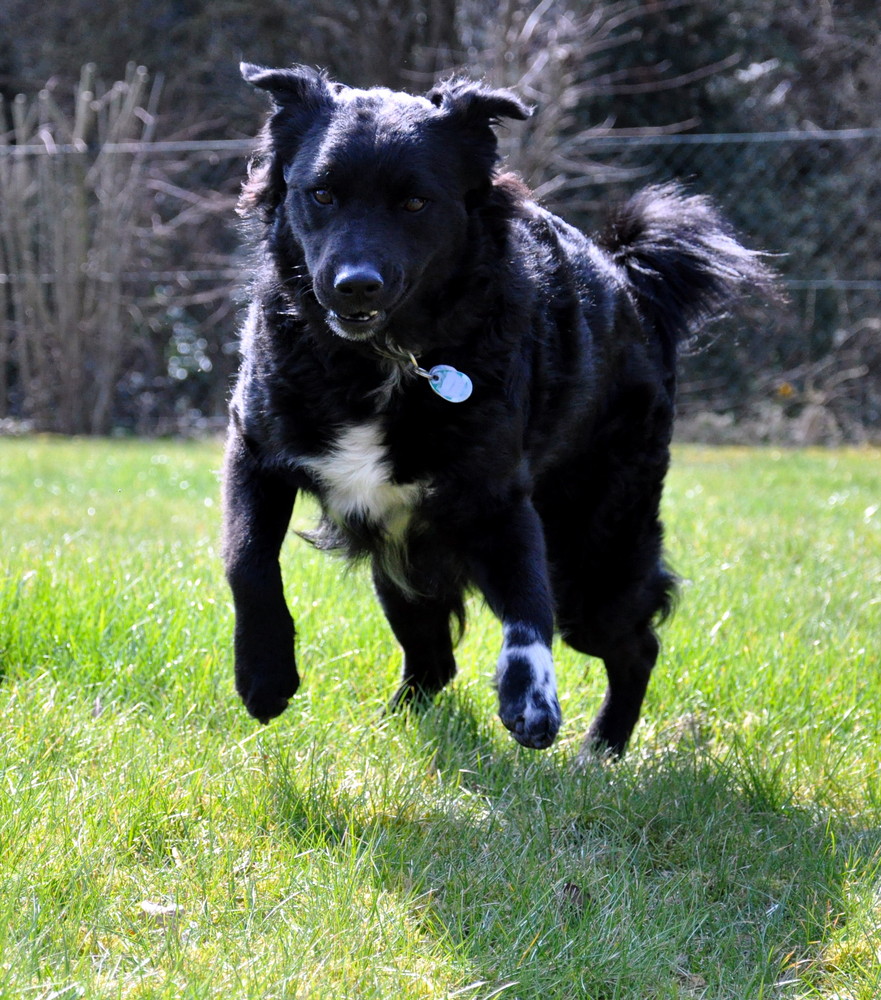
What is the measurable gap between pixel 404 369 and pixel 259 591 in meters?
0.66

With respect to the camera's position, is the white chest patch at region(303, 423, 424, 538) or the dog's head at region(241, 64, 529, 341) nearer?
the dog's head at region(241, 64, 529, 341)

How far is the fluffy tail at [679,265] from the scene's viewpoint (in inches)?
157

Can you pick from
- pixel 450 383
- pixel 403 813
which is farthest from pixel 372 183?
pixel 403 813

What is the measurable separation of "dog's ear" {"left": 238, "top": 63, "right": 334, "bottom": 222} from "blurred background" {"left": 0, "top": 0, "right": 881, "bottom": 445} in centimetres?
703

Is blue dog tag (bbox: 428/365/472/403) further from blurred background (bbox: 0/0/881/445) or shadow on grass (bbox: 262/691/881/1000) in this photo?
blurred background (bbox: 0/0/881/445)

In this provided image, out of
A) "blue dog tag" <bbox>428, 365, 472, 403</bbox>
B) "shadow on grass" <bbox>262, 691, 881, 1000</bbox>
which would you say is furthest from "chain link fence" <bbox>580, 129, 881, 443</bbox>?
"shadow on grass" <bbox>262, 691, 881, 1000</bbox>

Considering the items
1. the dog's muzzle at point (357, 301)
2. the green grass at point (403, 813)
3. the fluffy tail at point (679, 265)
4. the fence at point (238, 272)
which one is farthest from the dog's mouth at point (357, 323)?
the fence at point (238, 272)

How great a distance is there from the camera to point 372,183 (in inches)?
119

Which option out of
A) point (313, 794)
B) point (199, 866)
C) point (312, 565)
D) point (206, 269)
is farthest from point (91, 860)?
point (206, 269)

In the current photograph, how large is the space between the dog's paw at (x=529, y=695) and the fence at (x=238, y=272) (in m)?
8.32

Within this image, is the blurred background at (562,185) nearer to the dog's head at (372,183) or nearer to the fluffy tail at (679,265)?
the fluffy tail at (679,265)

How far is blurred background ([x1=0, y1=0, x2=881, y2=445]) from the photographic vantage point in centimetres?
1075

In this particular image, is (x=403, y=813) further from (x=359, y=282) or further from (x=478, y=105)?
(x=478, y=105)

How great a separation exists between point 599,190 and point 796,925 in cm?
984
